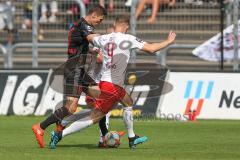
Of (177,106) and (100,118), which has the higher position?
(100,118)

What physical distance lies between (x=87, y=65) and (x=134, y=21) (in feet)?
22.8

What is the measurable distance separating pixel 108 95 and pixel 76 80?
130 centimetres

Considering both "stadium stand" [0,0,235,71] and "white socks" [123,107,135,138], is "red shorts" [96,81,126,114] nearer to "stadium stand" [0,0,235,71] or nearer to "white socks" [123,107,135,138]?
"white socks" [123,107,135,138]

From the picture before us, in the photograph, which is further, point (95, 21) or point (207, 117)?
point (207, 117)

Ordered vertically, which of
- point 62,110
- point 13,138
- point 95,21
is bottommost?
point 13,138

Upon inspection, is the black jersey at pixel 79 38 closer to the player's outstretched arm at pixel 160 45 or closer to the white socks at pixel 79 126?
the player's outstretched arm at pixel 160 45

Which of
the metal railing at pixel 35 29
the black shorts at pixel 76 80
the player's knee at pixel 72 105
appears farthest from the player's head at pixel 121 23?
the metal railing at pixel 35 29

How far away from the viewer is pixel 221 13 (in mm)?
21703

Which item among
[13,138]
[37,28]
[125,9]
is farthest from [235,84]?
[13,138]

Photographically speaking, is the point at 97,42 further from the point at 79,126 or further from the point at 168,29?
the point at 168,29

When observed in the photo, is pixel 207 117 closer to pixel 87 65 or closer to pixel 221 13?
pixel 221 13

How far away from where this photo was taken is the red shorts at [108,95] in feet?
43.0

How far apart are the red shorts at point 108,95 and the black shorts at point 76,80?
3.76ft

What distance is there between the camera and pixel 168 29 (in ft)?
73.3
